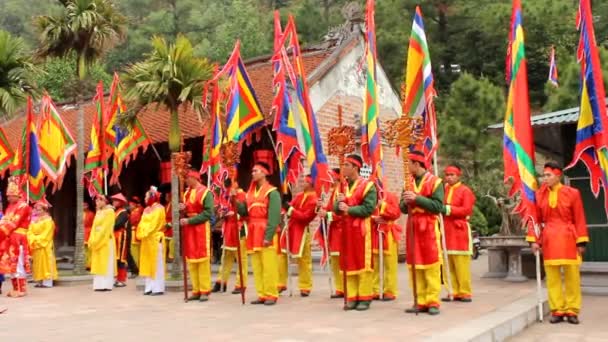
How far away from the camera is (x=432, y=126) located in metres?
8.87

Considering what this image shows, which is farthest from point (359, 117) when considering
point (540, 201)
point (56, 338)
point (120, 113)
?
point (56, 338)

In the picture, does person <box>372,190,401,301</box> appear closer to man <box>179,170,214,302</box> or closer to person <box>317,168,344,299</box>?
person <box>317,168,344,299</box>

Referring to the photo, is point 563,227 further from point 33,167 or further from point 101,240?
point 33,167

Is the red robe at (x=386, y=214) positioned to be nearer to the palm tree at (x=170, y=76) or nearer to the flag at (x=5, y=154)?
the palm tree at (x=170, y=76)

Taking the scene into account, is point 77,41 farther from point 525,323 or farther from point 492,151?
point 492,151

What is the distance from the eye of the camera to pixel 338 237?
9.34m

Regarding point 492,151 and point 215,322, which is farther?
point 492,151

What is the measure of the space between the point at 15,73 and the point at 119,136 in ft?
11.7

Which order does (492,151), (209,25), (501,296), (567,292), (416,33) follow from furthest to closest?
1. (209,25)
2. (492,151)
3. (501,296)
4. (416,33)
5. (567,292)

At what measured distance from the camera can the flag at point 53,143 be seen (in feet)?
43.6

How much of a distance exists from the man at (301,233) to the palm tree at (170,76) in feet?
9.07

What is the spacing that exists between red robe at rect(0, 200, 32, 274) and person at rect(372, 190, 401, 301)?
5.87m

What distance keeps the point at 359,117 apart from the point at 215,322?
9.27 m

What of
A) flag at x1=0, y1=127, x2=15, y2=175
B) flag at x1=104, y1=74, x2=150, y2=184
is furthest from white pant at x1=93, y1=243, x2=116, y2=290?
flag at x1=0, y1=127, x2=15, y2=175
